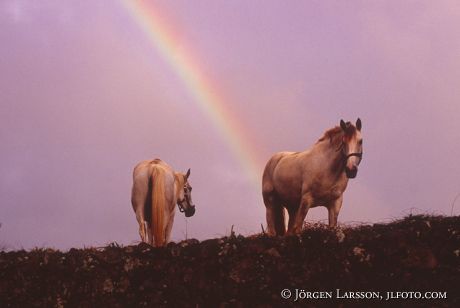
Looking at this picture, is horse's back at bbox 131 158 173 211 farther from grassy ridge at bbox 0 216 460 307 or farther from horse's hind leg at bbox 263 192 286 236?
grassy ridge at bbox 0 216 460 307

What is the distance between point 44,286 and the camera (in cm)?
810

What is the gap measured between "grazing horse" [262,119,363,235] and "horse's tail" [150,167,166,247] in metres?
2.48

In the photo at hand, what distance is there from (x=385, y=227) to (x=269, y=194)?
340 inches

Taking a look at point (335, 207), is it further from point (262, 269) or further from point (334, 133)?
point (262, 269)

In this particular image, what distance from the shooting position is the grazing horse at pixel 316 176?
42.7ft

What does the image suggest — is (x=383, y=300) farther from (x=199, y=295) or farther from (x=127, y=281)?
(x=127, y=281)

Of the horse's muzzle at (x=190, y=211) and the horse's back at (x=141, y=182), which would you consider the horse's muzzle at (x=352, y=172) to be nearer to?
the horse's back at (x=141, y=182)

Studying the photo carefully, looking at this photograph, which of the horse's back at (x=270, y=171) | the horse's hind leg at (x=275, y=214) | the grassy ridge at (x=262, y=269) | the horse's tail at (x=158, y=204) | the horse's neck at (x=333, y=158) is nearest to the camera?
the grassy ridge at (x=262, y=269)

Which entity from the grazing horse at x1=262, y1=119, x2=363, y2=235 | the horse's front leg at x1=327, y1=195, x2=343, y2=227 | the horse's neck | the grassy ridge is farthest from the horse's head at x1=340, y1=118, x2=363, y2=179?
the grassy ridge

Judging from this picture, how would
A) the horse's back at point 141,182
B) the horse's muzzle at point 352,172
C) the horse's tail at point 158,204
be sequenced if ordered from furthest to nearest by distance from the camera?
the horse's back at point 141,182 → the horse's tail at point 158,204 → the horse's muzzle at point 352,172

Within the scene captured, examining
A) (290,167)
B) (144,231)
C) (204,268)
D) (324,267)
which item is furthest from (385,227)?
(144,231)

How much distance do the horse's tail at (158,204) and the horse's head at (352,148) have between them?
14.4 feet

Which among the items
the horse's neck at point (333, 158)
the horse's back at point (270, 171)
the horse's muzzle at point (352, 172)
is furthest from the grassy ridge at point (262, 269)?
the horse's back at point (270, 171)

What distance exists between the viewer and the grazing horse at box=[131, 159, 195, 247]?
15375 millimetres
